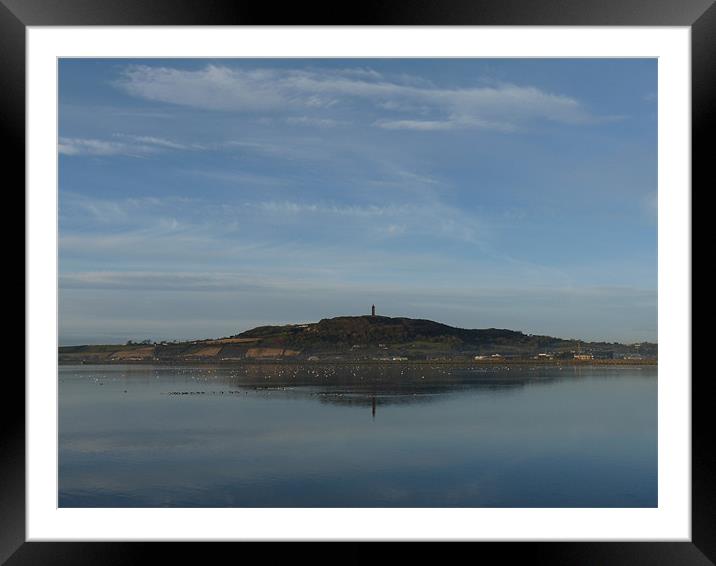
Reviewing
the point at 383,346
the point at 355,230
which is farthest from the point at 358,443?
the point at 355,230

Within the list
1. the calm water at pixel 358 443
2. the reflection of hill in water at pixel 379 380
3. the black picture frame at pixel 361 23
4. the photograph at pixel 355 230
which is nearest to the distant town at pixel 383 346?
the photograph at pixel 355 230

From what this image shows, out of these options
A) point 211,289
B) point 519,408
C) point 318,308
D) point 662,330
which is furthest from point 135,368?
point 662,330

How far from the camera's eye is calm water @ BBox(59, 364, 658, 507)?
11.6m

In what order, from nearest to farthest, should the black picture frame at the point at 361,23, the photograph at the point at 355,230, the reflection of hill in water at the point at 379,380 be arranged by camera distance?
the black picture frame at the point at 361,23, the reflection of hill in water at the point at 379,380, the photograph at the point at 355,230

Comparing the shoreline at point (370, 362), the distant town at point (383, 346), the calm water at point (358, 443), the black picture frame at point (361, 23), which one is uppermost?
the black picture frame at point (361, 23)

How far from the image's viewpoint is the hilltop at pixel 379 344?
25.3 metres

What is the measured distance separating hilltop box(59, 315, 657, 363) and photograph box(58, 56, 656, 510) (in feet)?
0.43

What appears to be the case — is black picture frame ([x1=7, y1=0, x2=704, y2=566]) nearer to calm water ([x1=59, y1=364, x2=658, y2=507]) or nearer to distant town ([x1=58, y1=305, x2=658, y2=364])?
calm water ([x1=59, y1=364, x2=658, y2=507])

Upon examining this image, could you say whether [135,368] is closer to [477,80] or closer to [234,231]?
[234,231]

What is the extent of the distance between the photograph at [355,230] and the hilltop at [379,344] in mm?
131

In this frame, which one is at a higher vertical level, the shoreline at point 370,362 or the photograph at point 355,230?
the photograph at point 355,230

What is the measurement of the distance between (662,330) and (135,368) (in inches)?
1403

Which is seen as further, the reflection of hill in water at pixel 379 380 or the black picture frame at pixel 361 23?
the reflection of hill in water at pixel 379 380

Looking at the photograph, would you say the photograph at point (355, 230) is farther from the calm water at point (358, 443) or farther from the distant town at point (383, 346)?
the calm water at point (358, 443)
